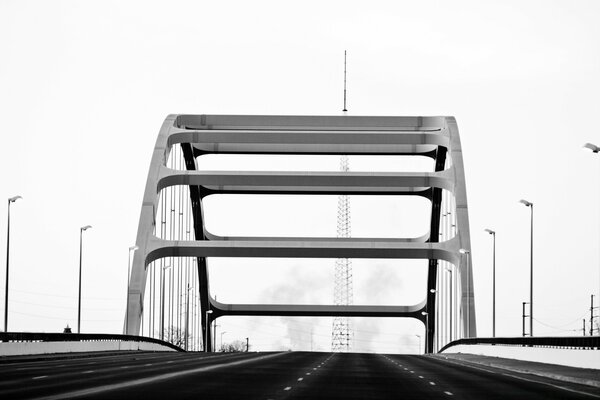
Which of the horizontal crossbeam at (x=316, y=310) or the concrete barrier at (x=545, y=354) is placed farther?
the horizontal crossbeam at (x=316, y=310)

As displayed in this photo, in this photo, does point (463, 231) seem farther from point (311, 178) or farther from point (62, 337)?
point (62, 337)

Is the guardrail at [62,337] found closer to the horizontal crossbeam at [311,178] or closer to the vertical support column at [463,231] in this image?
the horizontal crossbeam at [311,178]

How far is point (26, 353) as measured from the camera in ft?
175

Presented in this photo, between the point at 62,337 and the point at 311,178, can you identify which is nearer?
the point at 62,337

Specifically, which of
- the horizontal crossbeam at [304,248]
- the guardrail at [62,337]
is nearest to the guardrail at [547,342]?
the horizontal crossbeam at [304,248]

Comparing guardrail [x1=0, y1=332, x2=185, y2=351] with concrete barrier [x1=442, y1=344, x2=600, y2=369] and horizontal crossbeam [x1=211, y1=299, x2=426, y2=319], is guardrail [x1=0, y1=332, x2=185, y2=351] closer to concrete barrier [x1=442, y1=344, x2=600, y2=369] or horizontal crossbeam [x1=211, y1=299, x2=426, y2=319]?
concrete barrier [x1=442, y1=344, x2=600, y2=369]

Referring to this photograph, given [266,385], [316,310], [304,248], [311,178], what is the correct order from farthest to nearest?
1. [316,310]
2. [311,178]
3. [304,248]
4. [266,385]

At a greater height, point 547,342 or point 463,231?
point 463,231

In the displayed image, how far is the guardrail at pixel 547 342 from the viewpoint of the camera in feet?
145

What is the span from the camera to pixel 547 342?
53875 mm

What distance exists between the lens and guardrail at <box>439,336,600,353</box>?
4419 centimetres

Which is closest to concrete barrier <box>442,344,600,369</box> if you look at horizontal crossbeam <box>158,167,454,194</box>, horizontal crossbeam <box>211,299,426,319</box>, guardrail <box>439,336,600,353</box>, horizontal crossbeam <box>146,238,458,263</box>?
guardrail <box>439,336,600,353</box>

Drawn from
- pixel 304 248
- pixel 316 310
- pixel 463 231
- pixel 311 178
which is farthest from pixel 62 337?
pixel 316 310

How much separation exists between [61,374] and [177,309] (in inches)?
2799
